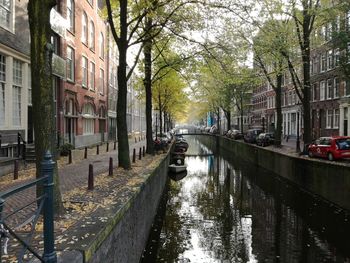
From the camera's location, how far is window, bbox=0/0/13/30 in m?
17.2

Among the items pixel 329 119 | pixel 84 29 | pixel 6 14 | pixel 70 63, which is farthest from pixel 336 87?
pixel 6 14

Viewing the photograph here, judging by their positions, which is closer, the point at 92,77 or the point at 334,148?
the point at 334,148

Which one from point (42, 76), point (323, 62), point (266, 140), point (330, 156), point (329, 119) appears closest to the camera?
point (42, 76)

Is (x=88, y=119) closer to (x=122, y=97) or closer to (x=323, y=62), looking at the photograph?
(x=122, y=97)

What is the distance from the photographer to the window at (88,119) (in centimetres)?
3403

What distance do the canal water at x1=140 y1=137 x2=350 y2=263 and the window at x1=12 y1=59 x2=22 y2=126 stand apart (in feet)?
27.3

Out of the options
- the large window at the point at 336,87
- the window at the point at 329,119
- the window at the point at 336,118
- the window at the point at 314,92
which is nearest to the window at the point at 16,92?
the large window at the point at 336,87

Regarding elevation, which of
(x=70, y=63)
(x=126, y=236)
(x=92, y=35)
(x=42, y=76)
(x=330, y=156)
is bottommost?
(x=126, y=236)

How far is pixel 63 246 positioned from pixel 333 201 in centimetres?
1545

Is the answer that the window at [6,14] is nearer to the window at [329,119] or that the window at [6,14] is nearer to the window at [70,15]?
the window at [70,15]

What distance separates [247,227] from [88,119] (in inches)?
930

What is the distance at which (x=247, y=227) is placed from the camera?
15125 mm

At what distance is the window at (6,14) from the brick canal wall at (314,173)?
16287 millimetres

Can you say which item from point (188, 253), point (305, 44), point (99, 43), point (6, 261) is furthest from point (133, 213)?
point (99, 43)
